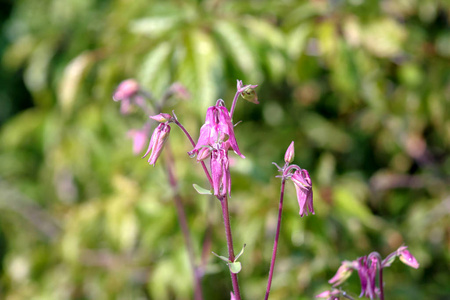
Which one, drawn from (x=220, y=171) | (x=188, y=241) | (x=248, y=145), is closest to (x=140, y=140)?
(x=188, y=241)

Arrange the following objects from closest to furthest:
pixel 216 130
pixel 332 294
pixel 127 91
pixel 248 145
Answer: pixel 216 130 → pixel 332 294 → pixel 127 91 → pixel 248 145

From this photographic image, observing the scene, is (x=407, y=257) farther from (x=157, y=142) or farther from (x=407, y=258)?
(x=157, y=142)

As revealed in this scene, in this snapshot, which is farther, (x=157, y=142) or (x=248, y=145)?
(x=248, y=145)

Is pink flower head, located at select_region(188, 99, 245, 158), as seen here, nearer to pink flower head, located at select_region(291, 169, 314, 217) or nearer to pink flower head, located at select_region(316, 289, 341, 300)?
pink flower head, located at select_region(291, 169, 314, 217)

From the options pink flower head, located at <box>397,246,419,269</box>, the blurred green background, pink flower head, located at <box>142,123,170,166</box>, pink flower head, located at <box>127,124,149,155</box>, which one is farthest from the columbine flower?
pink flower head, located at <box>397,246,419,269</box>

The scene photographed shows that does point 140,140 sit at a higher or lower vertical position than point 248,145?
lower

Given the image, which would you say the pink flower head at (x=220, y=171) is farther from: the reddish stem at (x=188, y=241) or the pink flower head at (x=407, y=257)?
the reddish stem at (x=188, y=241)

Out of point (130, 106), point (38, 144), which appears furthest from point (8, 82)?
point (130, 106)

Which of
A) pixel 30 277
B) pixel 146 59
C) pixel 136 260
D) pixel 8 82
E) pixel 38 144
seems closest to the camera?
pixel 146 59

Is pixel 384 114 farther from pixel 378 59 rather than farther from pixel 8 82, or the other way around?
pixel 8 82
